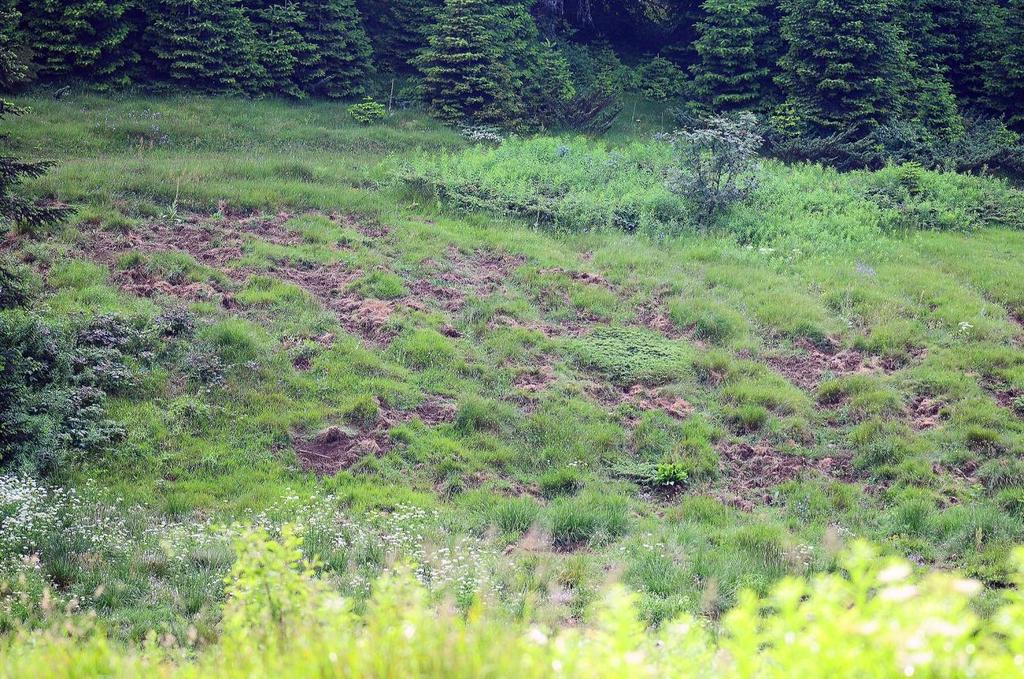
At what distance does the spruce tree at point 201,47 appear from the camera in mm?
20848

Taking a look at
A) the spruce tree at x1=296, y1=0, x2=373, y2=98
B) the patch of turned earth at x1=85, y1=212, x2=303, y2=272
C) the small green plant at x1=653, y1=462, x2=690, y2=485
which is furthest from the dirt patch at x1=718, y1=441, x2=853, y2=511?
the spruce tree at x1=296, y1=0, x2=373, y2=98

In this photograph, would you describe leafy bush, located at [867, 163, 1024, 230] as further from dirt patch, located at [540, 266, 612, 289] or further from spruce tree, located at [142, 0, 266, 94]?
spruce tree, located at [142, 0, 266, 94]

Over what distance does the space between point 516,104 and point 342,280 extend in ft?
35.4

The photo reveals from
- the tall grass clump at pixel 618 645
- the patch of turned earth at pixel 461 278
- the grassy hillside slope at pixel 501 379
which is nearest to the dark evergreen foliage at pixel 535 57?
the grassy hillside slope at pixel 501 379

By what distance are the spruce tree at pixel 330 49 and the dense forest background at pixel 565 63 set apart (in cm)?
5

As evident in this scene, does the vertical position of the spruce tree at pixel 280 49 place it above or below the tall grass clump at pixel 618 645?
above

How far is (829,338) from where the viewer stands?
43.2 feet

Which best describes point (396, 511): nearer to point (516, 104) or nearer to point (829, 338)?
point (829, 338)

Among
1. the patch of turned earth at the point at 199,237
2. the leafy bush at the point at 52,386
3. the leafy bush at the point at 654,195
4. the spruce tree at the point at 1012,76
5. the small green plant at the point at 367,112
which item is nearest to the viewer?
the leafy bush at the point at 52,386

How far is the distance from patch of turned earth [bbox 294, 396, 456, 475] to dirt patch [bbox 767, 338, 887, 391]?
4892mm

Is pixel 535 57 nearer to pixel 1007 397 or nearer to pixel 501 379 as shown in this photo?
pixel 501 379

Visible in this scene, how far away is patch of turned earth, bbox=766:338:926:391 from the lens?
1227 centimetres

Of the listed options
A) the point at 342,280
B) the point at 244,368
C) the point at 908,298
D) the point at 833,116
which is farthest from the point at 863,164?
the point at 244,368

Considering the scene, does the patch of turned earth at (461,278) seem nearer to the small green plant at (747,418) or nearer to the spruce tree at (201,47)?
the small green plant at (747,418)
